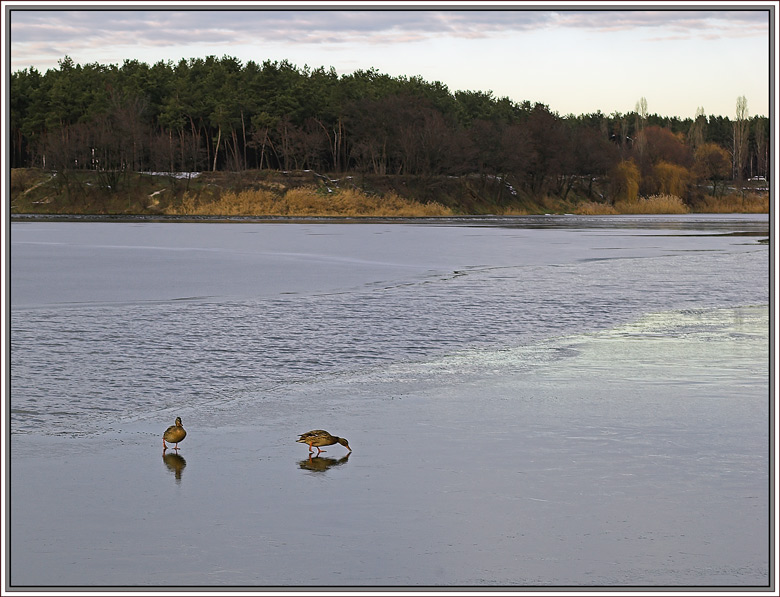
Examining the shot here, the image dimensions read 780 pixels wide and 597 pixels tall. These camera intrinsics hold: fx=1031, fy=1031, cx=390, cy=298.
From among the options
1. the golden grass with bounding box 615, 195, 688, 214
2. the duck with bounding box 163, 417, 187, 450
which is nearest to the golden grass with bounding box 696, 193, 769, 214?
the golden grass with bounding box 615, 195, 688, 214

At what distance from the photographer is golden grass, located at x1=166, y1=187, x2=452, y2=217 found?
333 ft

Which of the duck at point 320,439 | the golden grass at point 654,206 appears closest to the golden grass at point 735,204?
the golden grass at point 654,206

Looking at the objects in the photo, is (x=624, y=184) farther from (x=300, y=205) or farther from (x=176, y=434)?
(x=176, y=434)

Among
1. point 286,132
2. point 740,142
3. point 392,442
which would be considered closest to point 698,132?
point 740,142

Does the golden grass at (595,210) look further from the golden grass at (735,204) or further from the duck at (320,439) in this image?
the duck at (320,439)

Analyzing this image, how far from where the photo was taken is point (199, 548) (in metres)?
6.09

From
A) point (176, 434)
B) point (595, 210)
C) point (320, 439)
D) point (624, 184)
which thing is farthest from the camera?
point (624, 184)

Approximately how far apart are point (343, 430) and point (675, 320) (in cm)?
1007

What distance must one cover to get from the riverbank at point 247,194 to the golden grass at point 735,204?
3195 centimetres

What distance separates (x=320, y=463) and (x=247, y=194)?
96.8 meters

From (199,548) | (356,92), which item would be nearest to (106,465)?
(199,548)

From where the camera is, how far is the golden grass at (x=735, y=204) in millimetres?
131125

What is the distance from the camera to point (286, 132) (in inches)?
4407

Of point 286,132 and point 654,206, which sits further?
point 654,206
